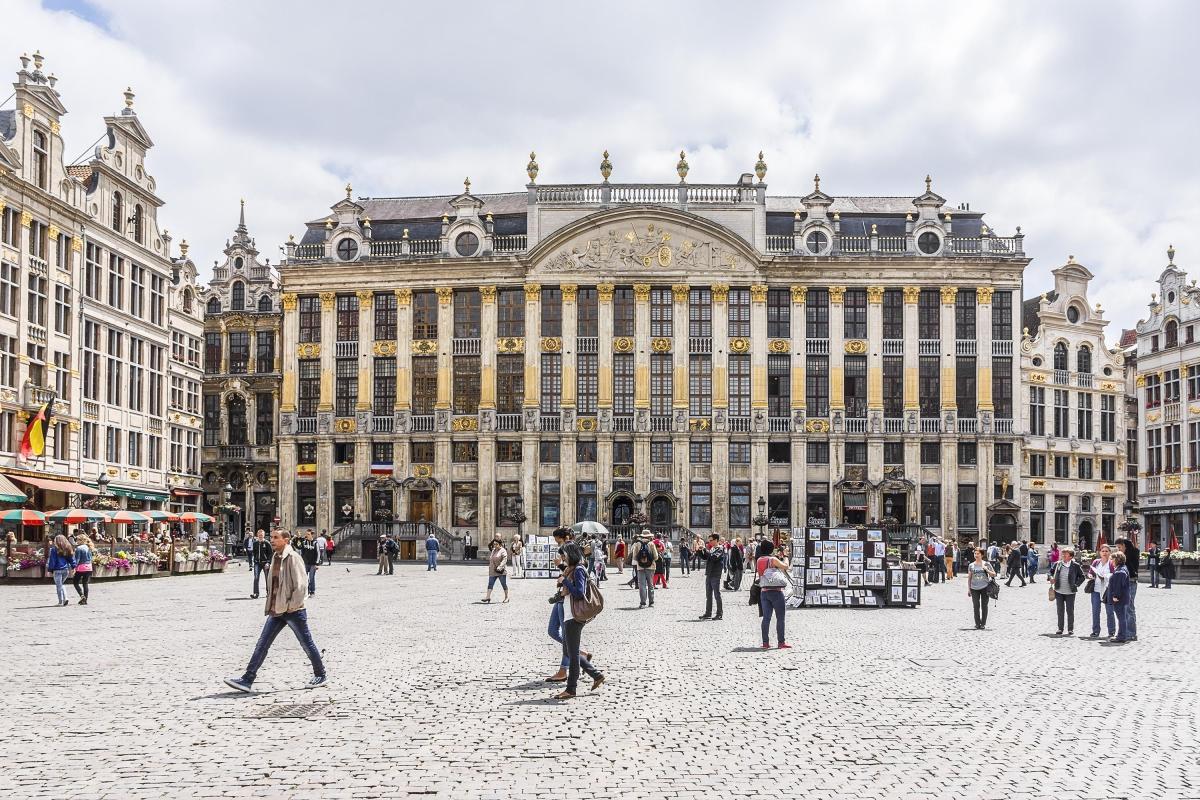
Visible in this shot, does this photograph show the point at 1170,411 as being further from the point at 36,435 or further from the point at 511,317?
the point at 36,435

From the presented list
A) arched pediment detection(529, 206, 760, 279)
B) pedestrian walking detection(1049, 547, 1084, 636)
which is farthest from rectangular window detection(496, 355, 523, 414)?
pedestrian walking detection(1049, 547, 1084, 636)

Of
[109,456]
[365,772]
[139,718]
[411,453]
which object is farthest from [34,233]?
[365,772]

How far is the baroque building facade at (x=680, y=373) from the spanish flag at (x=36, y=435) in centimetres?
2332

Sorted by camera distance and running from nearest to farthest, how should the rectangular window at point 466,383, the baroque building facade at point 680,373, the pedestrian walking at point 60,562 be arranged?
1. the pedestrian walking at point 60,562
2. the baroque building facade at point 680,373
3. the rectangular window at point 466,383

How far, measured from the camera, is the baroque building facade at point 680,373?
72562mm

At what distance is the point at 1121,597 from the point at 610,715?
12.9 meters

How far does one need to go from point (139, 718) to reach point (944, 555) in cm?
4255

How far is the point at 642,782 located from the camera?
10867mm

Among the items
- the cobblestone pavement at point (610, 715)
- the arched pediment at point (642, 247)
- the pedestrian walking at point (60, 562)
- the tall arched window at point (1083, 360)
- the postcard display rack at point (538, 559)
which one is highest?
the arched pediment at point (642, 247)

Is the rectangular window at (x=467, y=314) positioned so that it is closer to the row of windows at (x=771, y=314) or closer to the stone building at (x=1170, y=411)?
the row of windows at (x=771, y=314)

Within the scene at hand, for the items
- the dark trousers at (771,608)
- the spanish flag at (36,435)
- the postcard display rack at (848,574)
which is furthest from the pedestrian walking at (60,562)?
the spanish flag at (36,435)

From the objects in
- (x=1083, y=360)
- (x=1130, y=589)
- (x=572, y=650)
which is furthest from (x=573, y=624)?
(x=1083, y=360)

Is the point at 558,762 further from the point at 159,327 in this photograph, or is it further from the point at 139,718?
the point at 159,327

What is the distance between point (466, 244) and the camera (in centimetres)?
7556
